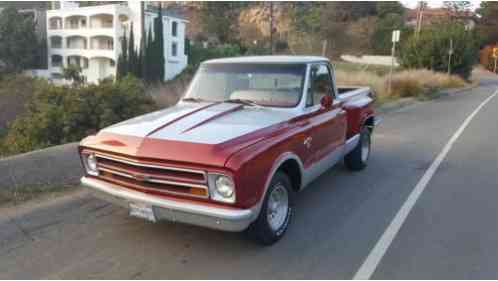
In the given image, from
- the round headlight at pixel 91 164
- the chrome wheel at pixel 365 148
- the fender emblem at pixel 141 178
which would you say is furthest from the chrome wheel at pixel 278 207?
the chrome wheel at pixel 365 148

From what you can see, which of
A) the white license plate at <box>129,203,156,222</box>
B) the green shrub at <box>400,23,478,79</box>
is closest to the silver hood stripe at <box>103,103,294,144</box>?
the white license plate at <box>129,203,156,222</box>

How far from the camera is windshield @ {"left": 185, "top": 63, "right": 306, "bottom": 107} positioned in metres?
4.92

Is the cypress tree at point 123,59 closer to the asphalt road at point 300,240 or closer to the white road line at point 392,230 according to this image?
the white road line at point 392,230

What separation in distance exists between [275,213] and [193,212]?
1023 mm

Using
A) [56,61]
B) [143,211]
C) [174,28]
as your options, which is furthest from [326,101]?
[56,61]

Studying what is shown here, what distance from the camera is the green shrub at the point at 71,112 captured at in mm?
10430

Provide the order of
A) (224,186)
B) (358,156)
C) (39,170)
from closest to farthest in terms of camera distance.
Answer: (224,186) < (39,170) < (358,156)

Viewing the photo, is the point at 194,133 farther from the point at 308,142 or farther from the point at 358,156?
the point at 358,156

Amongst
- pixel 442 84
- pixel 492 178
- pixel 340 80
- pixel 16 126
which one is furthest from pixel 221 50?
pixel 492 178

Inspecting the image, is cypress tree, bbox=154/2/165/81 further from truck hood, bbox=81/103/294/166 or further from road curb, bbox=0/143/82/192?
truck hood, bbox=81/103/294/166

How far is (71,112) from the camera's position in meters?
10.7

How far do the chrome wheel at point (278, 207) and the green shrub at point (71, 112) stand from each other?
7.43 metres

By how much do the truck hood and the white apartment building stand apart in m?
46.8

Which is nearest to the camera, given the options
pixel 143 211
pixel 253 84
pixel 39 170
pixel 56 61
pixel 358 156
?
pixel 143 211
